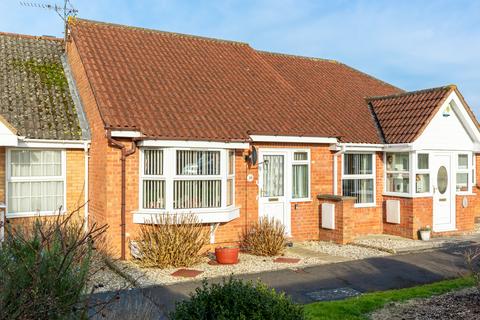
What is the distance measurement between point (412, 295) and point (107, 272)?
5745mm

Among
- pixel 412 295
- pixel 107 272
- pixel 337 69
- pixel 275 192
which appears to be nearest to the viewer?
pixel 412 295

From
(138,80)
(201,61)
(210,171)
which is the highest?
(201,61)

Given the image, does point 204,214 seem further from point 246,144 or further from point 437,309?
point 437,309

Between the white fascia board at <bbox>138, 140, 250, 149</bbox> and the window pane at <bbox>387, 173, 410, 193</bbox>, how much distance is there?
223 inches

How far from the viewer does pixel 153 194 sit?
11.1 m

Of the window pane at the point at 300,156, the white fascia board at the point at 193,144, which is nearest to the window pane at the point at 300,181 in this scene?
the window pane at the point at 300,156

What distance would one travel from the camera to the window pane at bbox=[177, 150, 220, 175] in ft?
36.5

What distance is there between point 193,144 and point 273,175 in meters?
3.12

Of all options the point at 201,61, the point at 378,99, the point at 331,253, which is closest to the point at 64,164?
the point at 201,61

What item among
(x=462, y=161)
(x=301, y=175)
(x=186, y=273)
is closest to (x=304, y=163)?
(x=301, y=175)

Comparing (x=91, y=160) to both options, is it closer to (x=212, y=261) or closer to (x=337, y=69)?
(x=212, y=261)

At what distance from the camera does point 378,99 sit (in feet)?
55.9

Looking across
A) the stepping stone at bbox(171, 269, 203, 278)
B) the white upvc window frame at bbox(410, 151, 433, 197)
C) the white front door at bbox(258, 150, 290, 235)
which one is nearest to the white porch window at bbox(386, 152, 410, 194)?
the white upvc window frame at bbox(410, 151, 433, 197)

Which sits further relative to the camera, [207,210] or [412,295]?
[207,210]
